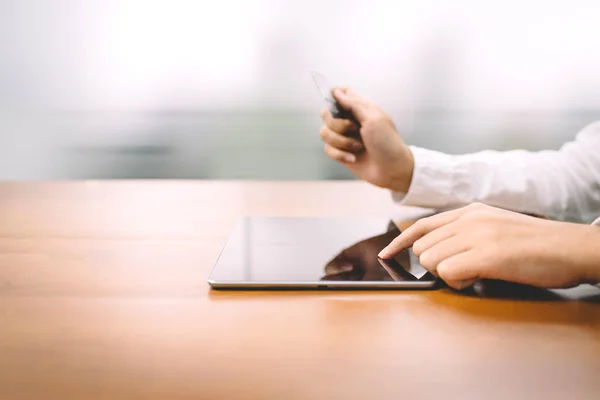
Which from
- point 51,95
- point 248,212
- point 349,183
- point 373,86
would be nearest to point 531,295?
point 248,212

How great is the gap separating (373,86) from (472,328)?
1.29 m

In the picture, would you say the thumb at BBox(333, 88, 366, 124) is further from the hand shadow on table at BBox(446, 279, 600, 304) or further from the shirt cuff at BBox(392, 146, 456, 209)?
the hand shadow on table at BBox(446, 279, 600, 304)

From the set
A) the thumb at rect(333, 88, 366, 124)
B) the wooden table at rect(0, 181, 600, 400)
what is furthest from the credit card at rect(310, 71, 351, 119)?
the wooden table at rect(0, 181, 600, 400)

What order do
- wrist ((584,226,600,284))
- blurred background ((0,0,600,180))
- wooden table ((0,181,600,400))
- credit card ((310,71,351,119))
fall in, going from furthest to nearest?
blurred background ((0,0,600,180)), credit card ((310,71,351,119)), wrist ((584,226,600,284)), wooden table ((0,181,600,400))

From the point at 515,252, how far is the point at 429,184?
423 millimetres

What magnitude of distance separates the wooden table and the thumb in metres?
0.36

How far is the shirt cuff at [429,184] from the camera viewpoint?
94 centimetres

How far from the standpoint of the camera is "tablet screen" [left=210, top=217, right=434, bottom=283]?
22.3 inches

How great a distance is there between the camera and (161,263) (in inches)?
24.8

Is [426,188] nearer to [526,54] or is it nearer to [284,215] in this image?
[284,215]

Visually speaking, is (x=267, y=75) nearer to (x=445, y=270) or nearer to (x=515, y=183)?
(x=515, y=183)

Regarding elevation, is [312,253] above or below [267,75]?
below

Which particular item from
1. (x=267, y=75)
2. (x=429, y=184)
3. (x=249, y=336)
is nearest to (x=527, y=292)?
(x=249, y=336)

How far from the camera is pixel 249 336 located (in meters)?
0.44
